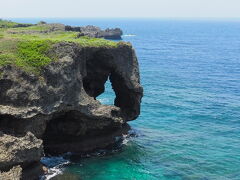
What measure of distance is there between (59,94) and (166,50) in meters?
107

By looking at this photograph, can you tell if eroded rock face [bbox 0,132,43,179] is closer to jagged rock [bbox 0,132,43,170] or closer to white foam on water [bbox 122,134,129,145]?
jagged rock [bbox 0,132,43,170]

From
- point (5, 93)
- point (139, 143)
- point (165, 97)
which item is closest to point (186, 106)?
point (165, 97)

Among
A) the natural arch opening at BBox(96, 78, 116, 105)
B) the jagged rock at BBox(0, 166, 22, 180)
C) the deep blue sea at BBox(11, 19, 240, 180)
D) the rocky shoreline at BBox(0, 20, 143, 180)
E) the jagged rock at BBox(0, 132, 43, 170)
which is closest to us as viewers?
the jagged rock at BBox(0, 166, 22, 180)

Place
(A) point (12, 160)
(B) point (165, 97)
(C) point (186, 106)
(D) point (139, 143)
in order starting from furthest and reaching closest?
(B) point (165, 97), (C) point (186, 106), (D) point (139, 143), (A) point (12, 160)

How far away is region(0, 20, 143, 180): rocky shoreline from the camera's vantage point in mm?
33781

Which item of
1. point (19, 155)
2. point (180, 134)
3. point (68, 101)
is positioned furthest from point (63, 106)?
point (180, 134)

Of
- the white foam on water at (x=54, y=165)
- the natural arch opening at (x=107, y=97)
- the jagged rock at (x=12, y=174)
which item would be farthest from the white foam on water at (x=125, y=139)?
the jagged rock at (x=12, y=174)

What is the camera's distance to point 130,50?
4703cm

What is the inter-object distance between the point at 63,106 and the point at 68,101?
74 centimetres

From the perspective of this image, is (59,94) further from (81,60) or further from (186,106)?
(186,106)

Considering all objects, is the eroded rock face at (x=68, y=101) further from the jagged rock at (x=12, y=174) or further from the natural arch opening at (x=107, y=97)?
the natural arch opening at (x=107, y=97)

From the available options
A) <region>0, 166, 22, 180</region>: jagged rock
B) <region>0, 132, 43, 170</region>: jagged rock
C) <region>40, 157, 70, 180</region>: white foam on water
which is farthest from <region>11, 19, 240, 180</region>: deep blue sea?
<region>0, 166, 22, 180</region>: jagged rock

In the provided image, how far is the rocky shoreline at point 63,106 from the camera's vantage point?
111 feet

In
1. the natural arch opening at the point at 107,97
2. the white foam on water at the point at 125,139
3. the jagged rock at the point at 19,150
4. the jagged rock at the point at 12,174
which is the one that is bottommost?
the white foam on water at the point at 125,139
